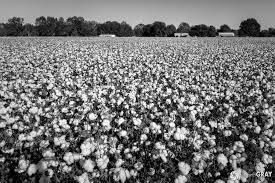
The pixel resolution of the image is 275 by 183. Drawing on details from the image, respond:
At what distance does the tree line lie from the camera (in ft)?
354

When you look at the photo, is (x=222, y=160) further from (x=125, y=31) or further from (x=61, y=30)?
(x=125, y=31)

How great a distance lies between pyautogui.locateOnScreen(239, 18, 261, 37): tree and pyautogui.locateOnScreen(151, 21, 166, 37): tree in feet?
94.1

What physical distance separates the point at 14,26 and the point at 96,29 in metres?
31.7

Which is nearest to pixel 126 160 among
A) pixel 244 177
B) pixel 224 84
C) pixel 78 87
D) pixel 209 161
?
pixel 209 161

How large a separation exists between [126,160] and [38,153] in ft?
4.55

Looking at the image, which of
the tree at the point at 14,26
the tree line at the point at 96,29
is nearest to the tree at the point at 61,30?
the tree line at the point at 96,29

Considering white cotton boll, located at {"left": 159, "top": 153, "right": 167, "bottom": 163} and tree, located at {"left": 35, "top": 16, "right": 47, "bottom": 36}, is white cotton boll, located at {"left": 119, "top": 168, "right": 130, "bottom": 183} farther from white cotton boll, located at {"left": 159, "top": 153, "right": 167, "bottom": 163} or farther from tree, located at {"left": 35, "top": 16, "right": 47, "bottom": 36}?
tree, located at {"left": 35, "top": 16, "right": 47, "bottom": 36}

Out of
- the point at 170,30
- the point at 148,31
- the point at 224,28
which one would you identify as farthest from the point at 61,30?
the point at 224,28

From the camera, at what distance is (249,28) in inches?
4510

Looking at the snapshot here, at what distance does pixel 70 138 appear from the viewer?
16.6 feet

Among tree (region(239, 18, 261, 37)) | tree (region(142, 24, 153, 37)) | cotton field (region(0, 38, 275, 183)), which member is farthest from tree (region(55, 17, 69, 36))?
cotton field (region(0, 38, 275, 183))

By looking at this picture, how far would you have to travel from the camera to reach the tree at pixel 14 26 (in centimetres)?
10303

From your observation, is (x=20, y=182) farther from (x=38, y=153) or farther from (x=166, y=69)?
(x=166, y=69)

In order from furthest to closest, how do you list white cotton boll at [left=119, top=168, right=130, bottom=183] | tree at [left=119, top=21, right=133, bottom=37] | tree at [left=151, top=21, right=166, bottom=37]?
tree at [left=119, top=21, right=133, bottom=37], tree at [left=151, top=21, right=166, bottom=37], white cotton boll at [left=119, top=168, right=130, bottom=183]
